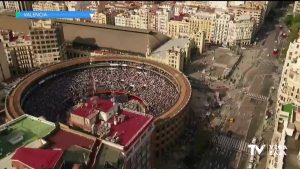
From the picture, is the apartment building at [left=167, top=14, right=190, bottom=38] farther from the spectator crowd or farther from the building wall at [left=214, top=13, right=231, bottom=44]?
the spectator crowd

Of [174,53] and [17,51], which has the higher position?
Result: [17,51]

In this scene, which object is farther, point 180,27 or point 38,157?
point 180,27

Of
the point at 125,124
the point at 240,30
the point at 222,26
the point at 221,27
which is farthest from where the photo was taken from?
the point at 221,27

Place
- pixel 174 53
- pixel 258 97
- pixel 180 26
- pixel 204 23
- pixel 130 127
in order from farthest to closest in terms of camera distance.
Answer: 1. pixel 180 26
2. pixel 204 23
3. pixel 174 53
4. pixel 258 97
5. pixel 130 127

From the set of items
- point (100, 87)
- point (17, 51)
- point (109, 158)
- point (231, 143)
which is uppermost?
point (17, 51)

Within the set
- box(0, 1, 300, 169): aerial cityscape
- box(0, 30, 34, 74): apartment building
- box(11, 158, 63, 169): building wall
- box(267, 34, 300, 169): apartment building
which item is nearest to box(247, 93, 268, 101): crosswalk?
box(0, 1, 300, 169): aerial cityscape

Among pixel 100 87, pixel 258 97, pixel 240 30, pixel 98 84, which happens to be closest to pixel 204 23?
pixel 240 30

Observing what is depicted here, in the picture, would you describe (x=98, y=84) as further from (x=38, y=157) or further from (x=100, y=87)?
(x=38, y=157)

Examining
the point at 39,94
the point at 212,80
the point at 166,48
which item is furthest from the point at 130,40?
the point at 39,94

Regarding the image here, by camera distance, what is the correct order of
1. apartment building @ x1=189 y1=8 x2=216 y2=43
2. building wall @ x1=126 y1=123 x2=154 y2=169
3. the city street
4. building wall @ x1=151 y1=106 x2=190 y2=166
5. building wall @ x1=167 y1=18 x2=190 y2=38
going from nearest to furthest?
building wall @ x1=126 y1=123 x2=154 y2=169, building wall @ x1=151 y1=106 x2=190 y2=166, the city street, apartment building @ x1=189 y1=8 x2=216 y2=43, building wall @ x1=167 y1=18 x2=190 y2=38
